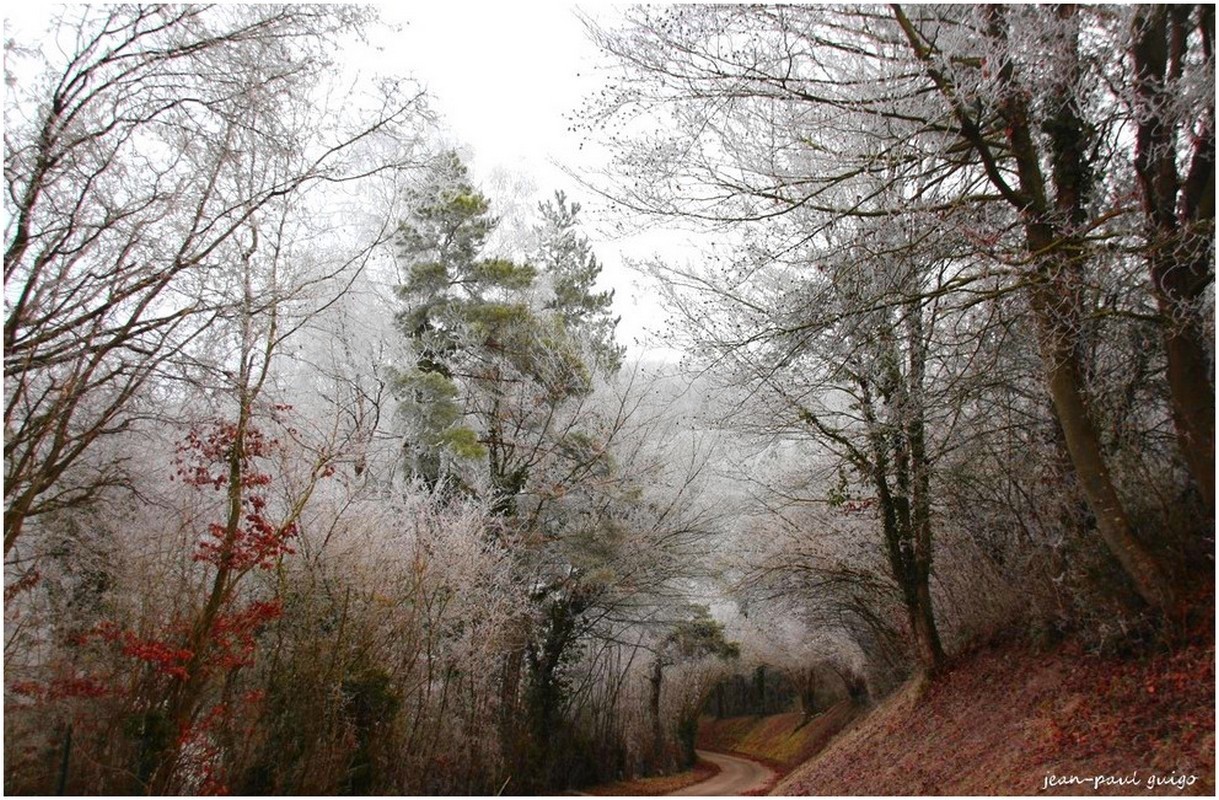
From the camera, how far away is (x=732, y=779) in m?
15.7

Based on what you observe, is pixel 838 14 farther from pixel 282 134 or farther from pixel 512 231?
pixel 512 231

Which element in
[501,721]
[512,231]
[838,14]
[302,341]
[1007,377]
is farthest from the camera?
[512,231]

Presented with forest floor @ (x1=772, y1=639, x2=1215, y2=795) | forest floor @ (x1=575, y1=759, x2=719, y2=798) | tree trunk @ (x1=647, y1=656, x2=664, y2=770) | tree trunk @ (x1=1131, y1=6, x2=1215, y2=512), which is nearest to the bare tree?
tree trunk @ (x1=1131, y1=6, x2=1215, y2=512)

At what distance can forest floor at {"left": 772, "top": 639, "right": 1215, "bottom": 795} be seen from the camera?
13.5 ft

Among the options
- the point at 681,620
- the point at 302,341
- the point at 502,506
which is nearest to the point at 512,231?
the point at 302,341

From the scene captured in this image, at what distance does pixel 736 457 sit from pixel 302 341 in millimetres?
7080

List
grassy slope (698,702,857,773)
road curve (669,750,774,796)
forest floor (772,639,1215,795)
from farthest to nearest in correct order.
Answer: grassy slope (698,702,857,773), road curve (669,750,774,796), forest floor (772,639,1215,795)

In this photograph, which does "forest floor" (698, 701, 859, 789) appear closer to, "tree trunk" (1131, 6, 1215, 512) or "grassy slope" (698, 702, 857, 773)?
"grassy slope" (698, 702, 857, 773)

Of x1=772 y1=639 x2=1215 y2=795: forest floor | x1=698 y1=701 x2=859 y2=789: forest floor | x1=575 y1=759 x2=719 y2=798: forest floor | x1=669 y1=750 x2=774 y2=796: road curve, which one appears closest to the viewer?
x1=772 y1=639 x2=1215 y2=795: forest floor

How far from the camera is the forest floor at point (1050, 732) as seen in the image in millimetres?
4105

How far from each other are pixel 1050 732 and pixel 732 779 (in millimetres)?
11844

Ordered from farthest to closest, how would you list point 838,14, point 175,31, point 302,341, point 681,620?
point 681,620 < point 302,341 < point 838,14 < point 175,31

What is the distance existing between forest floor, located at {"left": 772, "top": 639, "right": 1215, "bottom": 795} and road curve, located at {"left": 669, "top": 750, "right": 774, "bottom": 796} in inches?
238

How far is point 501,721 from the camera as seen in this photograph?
35.6 ft
